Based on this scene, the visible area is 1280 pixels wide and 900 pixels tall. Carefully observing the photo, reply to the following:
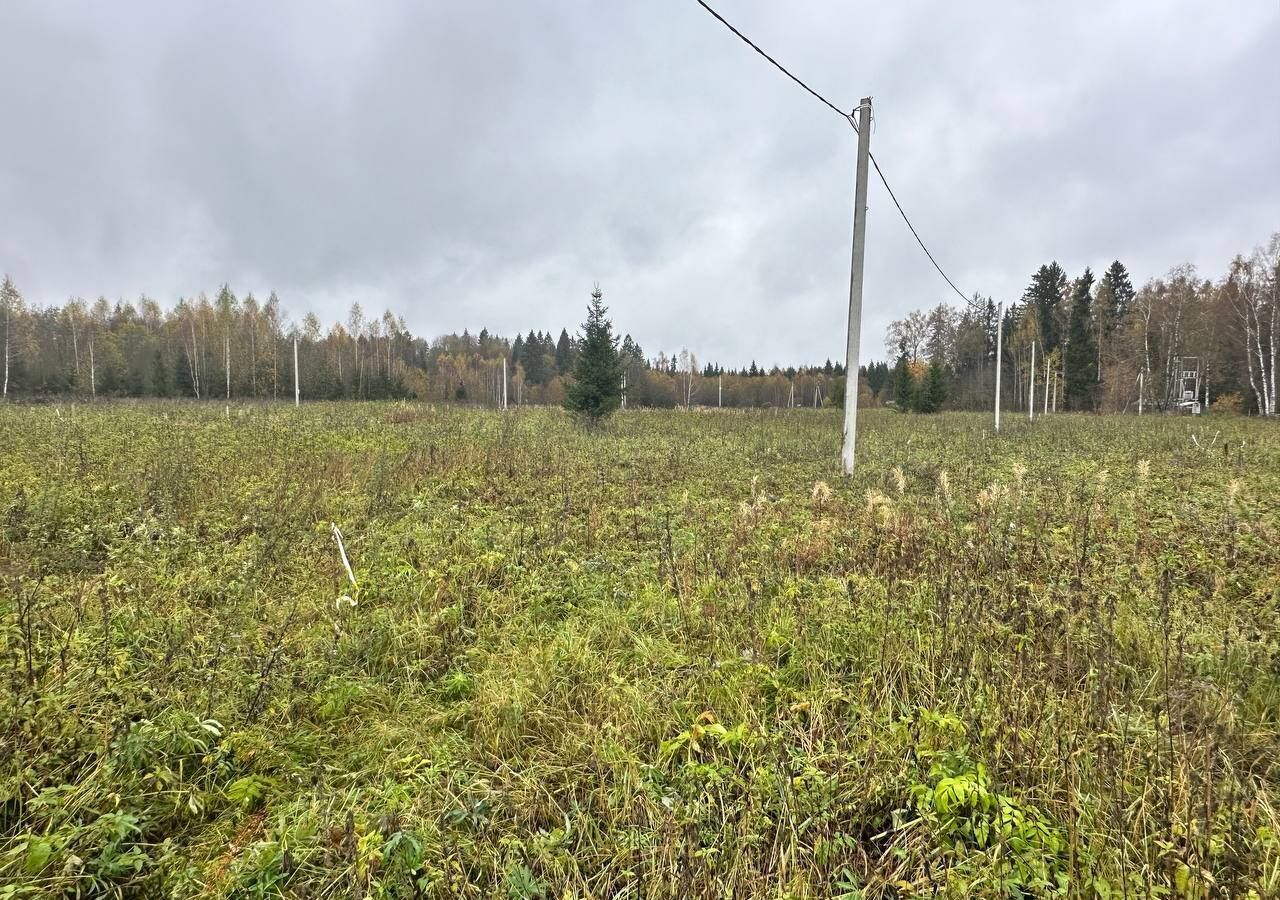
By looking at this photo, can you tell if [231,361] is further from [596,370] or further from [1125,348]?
[1125,348]

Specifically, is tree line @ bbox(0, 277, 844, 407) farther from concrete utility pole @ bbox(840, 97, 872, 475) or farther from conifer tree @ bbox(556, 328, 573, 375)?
concrete utility pole @ bbox(840, 97, 872, 475)

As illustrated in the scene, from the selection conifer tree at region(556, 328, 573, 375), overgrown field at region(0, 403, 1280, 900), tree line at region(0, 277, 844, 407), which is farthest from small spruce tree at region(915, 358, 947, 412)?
conifer tree at region(556, 328, 573, 375)

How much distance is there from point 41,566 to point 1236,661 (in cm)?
862

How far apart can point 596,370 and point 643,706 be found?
16113 mm

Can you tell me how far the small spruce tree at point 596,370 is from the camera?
60.0ft

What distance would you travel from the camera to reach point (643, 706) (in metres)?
2.78

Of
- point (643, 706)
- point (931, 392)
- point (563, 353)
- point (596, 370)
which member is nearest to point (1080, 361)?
point (931, 392)

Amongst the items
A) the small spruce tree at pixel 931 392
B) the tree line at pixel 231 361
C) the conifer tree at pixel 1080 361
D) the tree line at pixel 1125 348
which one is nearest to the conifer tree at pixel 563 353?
the tree line at pixel 231 361

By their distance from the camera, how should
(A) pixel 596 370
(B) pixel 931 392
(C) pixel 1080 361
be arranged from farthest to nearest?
A: (C) pixel 1080 361
(B) pixel 931 392
(A) pixel 596 370

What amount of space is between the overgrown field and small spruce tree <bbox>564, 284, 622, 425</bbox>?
12.7 metres

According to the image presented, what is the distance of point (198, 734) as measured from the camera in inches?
100.0

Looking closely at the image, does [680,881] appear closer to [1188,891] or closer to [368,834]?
[368,834]

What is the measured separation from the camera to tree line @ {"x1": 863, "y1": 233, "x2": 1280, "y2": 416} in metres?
26.5

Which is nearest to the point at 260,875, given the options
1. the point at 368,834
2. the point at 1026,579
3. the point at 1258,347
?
the point at 368,834
